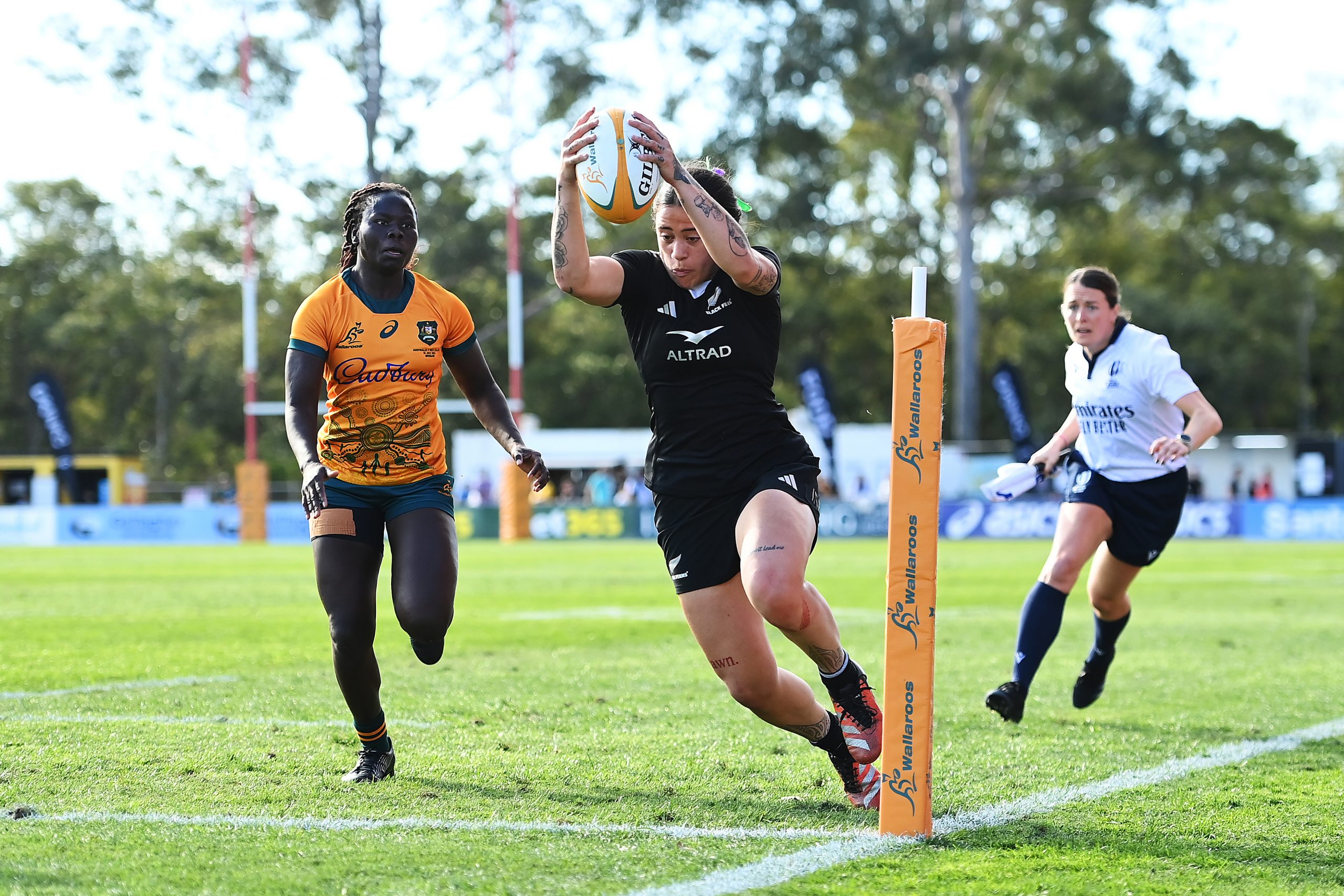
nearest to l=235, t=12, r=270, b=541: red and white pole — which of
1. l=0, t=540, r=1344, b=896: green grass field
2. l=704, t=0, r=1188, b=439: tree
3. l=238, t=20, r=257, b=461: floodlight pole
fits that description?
l=238, t=20, r=257, b=461: floodlight pole

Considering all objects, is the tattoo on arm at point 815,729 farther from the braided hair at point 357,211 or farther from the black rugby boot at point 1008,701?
the braided hair at point 357,211

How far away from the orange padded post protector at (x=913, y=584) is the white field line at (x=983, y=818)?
6.5 inches

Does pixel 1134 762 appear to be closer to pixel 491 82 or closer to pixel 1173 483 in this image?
pixel 1173 483

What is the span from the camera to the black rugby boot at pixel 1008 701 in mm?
6332

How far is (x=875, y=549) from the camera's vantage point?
27.3 meters

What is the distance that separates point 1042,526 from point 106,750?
2757 cm

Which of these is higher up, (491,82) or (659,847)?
(491,82)

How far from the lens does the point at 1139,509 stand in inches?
268

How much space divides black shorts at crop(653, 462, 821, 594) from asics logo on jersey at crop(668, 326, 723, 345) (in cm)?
47

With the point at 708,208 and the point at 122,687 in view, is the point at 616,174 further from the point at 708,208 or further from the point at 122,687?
the point at 122,687

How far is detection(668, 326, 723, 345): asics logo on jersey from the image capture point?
469 cm

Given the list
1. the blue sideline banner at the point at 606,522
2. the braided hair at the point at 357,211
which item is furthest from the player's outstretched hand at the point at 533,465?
the blue sideline banner at the point at 606,522

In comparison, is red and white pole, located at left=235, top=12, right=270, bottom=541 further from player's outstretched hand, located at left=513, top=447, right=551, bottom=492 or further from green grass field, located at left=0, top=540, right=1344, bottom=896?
player's outstretched hand, located at left=513, top=447, right=551, bottom=492

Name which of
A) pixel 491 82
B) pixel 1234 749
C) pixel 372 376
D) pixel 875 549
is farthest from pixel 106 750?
pixel 491 82
